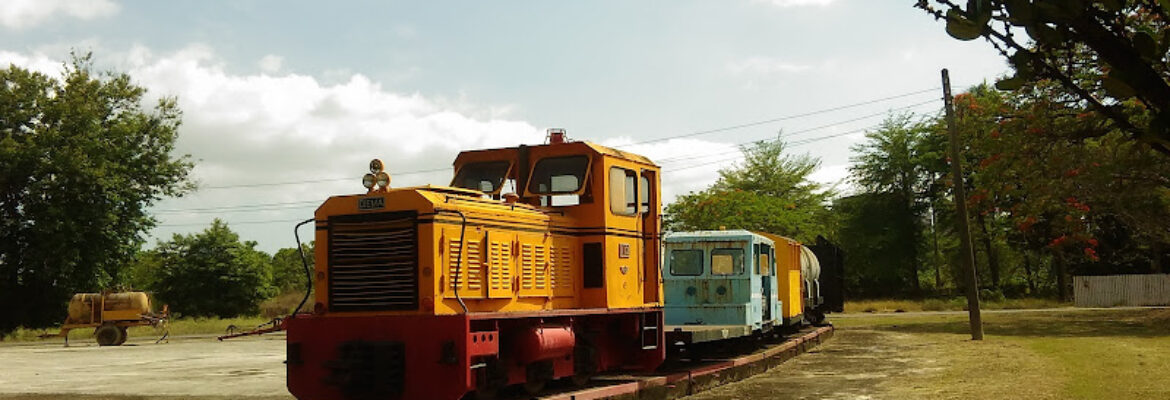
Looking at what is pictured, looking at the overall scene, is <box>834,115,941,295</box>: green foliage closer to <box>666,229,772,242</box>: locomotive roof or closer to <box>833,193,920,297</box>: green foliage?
<box>833,193,920,297</box>: green foliage

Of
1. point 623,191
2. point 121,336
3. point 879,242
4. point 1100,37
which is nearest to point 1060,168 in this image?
point 623,191

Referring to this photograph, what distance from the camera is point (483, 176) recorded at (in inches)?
449

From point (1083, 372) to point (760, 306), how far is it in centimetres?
537

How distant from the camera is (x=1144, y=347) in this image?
18969 millimetres

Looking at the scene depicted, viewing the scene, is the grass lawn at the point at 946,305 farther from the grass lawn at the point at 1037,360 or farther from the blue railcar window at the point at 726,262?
the blue railcar window at the point at 726,262

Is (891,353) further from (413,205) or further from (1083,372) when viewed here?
(413,205)

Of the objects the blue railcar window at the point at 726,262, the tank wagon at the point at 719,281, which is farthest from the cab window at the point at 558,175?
the blue railcar window at the point at 726,262

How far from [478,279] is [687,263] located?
8.03m

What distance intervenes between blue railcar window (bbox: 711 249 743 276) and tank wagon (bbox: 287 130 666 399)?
5.07 m

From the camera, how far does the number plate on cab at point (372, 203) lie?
928 centimetres

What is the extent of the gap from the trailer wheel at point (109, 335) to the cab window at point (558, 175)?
24.5m

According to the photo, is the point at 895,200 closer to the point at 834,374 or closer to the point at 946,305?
the point at 946,305

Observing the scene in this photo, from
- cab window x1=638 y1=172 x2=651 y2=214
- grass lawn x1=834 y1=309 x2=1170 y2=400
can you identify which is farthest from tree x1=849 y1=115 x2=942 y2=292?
cab window x1=638 y1=172 x2=651 y2=214

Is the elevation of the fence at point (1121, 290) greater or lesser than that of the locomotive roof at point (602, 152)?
lesser
